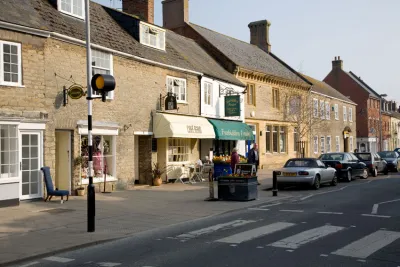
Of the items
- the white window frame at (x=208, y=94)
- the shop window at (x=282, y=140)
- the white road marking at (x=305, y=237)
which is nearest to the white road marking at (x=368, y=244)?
the white road marking at (x=305, y=237)

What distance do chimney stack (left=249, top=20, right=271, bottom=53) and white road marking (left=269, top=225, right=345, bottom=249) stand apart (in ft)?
108

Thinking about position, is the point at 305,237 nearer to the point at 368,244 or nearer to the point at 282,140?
the point at 368,244

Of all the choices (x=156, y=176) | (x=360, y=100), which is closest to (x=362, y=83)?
(x=360, y=100)

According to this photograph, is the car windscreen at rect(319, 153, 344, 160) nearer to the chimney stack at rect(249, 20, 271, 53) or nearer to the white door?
the white door

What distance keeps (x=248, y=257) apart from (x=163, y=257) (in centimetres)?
144

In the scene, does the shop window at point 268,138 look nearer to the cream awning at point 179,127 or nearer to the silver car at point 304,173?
the cream awning at point 179,127

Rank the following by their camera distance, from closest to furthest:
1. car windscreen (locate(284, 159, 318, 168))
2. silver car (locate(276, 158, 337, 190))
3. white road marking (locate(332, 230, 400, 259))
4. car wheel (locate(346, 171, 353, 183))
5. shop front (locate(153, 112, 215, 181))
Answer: white road marking (locate(332, 230, 400, 259)) < silver car (locate(276, 158, 337, 190)) < car windscreen (locate(284, 159, 318, 168)) < shop front (locate(153, 112, 215, 181)) < car wheel (locate(346, 171, 353, 183))

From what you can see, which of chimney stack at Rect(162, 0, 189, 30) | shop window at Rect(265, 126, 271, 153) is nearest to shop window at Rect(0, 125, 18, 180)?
chimney stack at Rect(162, 0, 189, 30)

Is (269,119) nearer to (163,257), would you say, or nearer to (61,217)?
(61,217)

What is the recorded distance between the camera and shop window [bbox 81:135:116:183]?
1723cm

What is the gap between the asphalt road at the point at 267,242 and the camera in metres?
7.35

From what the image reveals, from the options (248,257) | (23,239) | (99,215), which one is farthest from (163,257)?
(99,215)

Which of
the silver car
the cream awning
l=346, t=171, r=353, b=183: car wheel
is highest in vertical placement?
the cream awning

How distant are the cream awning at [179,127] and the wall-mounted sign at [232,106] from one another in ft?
11.4
